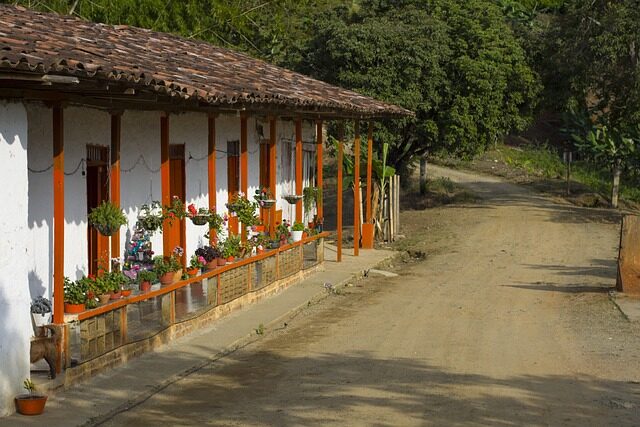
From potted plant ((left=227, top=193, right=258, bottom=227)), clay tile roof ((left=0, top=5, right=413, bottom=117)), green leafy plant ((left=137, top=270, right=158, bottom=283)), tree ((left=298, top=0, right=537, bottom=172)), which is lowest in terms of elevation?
green leafy plant ((left=137, top=270, right=158, bottom=283))

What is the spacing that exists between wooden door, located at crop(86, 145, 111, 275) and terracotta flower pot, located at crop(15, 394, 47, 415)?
3581 mm

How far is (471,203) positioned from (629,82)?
20.8 ft

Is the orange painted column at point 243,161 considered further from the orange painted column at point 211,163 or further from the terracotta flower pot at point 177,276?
the terracotta flower pot at point 177,276

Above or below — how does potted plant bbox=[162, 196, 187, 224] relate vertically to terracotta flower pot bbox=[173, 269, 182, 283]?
above

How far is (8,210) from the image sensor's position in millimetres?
8961

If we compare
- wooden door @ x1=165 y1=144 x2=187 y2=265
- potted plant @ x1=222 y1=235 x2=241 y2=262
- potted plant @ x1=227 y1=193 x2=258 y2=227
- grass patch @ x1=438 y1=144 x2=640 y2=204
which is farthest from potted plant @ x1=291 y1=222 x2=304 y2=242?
grass patch @ x1=438 y1=144 x2=640 y2=204

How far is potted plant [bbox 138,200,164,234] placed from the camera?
13.7m

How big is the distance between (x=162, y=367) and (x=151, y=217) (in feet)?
9.23

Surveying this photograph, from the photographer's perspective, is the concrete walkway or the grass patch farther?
the grass patch

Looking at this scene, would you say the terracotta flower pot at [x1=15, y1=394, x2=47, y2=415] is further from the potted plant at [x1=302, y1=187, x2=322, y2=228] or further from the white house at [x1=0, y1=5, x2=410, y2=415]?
the potted plant at [x1=302, y1=187, x2=322, y2=228]

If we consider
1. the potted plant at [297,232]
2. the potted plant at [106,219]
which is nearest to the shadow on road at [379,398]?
the potted plant at [106,219]

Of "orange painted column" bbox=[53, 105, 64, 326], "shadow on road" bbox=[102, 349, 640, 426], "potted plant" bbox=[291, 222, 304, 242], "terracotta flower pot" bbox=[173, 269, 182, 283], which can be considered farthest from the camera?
"potted plant" bbox=[291, 222, 304, 242]

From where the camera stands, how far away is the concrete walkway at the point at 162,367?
9266 millimetres

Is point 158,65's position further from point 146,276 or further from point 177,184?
point 177,184
